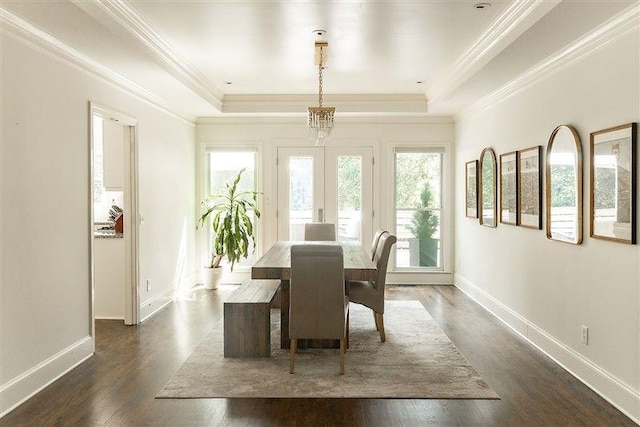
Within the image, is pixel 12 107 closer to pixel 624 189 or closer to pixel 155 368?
pixel 155 368

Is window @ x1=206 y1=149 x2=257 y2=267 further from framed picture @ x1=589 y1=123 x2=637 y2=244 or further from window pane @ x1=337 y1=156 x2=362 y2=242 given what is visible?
framed picture @ x1=589 y1=123 x2=637 y2=244

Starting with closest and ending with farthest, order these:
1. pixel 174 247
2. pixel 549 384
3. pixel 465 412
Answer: pixel 465 412
pixel 549 384
pixel 174 247

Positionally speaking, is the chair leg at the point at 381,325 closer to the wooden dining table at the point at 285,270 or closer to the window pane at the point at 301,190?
the wooden dining table at the point at 285,270

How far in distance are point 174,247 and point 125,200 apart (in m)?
1.46

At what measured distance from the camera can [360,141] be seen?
733 centimetres

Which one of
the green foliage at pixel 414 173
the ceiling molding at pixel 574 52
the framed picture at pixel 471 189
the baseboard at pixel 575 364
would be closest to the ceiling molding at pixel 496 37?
the ceiling molding at pixel 574 52

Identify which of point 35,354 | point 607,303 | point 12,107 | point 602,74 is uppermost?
point 602,74

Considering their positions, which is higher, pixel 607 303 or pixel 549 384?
pixel 607 303

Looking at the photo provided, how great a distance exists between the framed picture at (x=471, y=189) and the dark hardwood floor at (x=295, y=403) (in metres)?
2.21

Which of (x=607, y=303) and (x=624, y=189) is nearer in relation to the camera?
(x=624, y=189)

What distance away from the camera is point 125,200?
512 cm

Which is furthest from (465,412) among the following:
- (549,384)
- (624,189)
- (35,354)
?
(35,354)

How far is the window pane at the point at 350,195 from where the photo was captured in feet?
24.2

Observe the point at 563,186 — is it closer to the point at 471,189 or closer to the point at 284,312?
the point at 284,312
